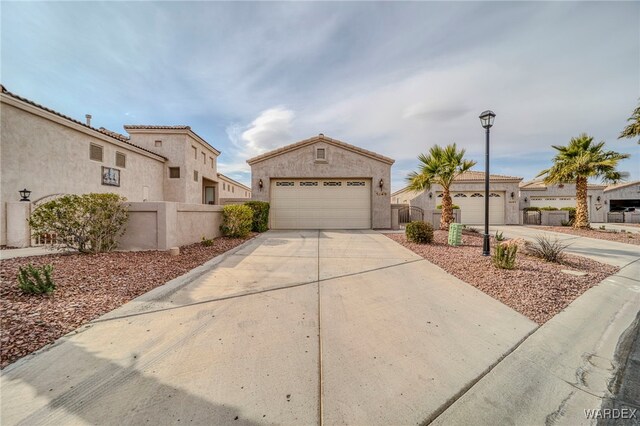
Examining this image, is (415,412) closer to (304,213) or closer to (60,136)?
(304,213)

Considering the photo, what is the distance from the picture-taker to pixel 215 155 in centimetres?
2162

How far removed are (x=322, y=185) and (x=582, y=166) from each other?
42.4 feet

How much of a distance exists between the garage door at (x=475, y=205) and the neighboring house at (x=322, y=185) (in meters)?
7.64

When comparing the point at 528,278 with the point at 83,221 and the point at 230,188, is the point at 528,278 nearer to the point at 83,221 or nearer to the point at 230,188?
the point at 83,221

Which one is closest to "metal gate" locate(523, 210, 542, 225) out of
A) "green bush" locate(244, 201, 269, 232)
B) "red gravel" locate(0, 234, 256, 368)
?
"green bush" locate(244, 201, 269, 232)

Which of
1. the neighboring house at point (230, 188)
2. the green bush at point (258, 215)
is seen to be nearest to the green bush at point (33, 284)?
the green bush at point (258, 215)

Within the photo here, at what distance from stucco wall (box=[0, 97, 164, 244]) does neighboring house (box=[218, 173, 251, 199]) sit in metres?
11.3

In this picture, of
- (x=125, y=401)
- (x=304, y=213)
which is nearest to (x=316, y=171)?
(x=304, y=213)

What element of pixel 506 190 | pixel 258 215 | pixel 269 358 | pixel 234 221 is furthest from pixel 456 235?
pixel 506 190

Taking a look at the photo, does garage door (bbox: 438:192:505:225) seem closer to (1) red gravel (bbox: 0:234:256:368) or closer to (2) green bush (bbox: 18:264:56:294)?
(1) red gravel (bbox: 0:234:256:368)

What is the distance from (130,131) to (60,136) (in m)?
7.64

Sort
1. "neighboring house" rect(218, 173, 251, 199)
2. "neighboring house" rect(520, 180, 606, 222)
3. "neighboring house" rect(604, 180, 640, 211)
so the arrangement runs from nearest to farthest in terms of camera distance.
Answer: "neighboring house" rect(520, 180, 606, 222) < "neighboring house" rect(604, 180, 640, 211) < "neighboring house" rect(218, 173, 251, 199)

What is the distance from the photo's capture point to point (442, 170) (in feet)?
35.7

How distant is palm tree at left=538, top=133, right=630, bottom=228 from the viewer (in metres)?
11.7
